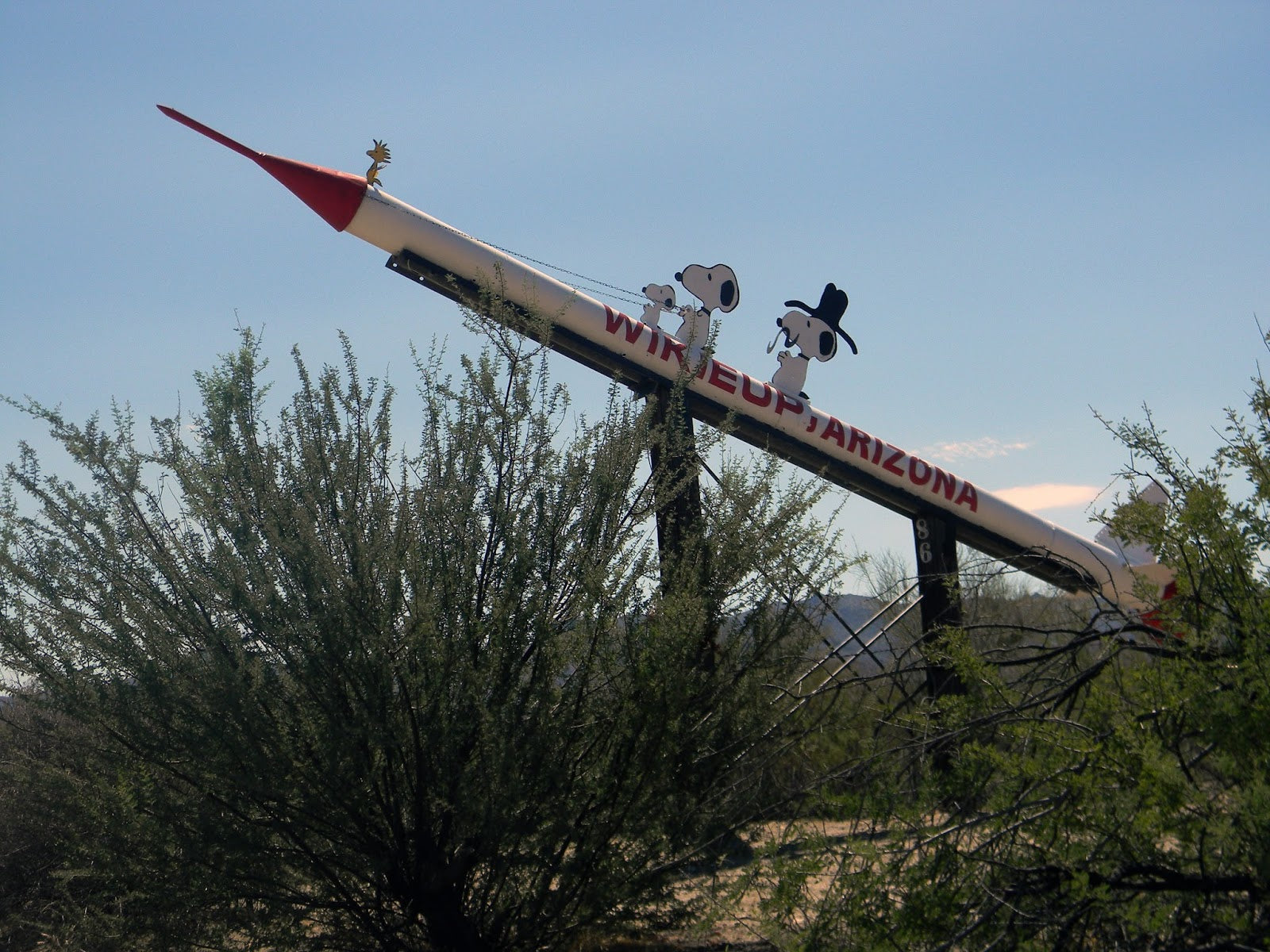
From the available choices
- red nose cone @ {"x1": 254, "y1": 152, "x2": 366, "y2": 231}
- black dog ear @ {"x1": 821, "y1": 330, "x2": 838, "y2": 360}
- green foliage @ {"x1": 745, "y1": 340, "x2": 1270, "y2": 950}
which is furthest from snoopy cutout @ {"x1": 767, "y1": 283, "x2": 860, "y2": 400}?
green foliage @ {"x1": 745, "y1": 340, "x2": 1270, "y2": 950}

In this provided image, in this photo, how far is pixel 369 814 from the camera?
6.02 m

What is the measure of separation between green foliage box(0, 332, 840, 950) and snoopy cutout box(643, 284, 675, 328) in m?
4.87

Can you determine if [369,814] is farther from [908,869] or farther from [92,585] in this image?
[908,869]

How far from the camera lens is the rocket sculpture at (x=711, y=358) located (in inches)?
416

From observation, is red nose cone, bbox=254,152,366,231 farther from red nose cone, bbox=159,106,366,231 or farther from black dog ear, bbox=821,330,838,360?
black dog ear, bbox=821,330,838,360

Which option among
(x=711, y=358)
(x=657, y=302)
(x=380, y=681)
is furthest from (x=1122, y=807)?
(x=657, y=302)

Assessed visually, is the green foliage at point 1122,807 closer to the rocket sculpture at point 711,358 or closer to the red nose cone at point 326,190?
the rocket sculpture at point 711,358

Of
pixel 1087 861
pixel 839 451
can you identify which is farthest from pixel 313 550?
pixel 839 451

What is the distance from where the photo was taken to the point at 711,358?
8844mm

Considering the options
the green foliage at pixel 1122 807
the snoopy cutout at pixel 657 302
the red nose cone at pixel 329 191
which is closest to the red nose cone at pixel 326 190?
the red nose cone at pixel 329 191

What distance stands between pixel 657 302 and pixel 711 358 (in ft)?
9.48

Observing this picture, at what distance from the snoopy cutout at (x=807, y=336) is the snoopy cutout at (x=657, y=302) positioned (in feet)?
5.25

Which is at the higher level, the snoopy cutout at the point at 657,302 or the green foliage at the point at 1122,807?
the snoopy cutout at the point at 657,302

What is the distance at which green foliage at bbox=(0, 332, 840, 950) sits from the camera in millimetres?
Result: 5625
